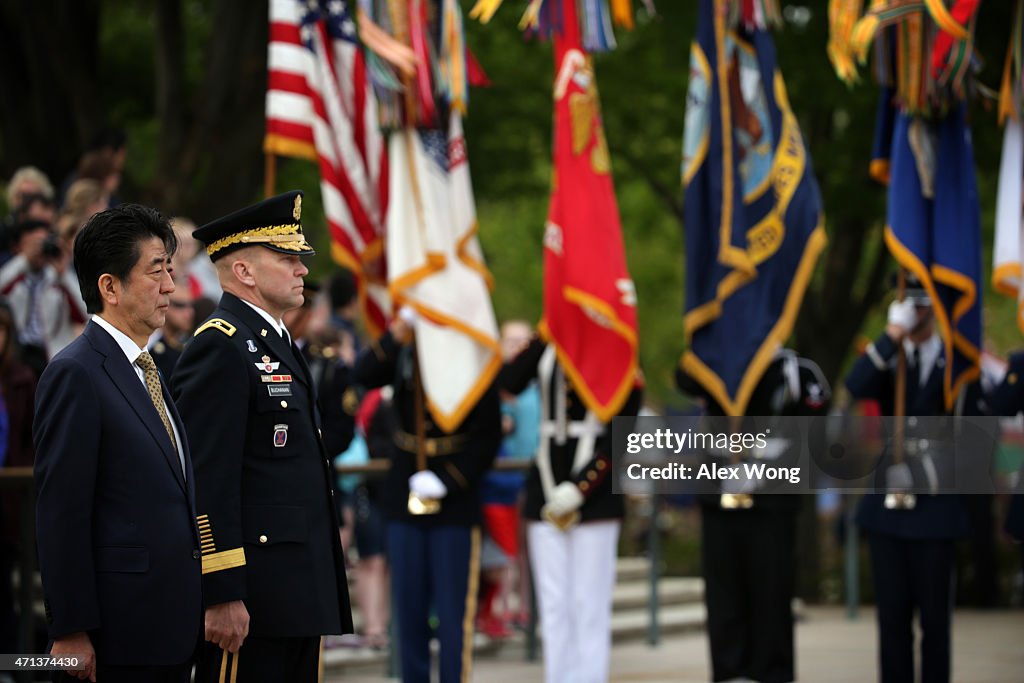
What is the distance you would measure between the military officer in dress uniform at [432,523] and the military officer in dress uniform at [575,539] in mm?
421

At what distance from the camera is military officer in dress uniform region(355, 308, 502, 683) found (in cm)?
866

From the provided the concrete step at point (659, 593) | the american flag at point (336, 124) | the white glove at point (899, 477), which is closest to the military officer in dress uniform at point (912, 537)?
the white glove at point (899, 477)

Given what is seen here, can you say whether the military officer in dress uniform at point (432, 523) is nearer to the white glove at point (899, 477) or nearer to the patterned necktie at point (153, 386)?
the white glove at point (899, 477)

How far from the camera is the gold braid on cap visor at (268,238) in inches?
224

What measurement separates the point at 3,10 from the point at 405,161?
7.04 m

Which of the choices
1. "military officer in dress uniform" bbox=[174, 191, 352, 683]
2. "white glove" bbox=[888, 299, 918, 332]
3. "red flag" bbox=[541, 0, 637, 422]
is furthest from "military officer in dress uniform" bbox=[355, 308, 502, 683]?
"military officer in dress uniform" bbox=[174, 191, 352, 683]

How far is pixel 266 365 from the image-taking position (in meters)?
5.65

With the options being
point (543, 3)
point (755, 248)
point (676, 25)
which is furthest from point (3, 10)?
point (755, 248)

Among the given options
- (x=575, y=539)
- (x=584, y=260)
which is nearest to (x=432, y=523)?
(x=575, y=539)

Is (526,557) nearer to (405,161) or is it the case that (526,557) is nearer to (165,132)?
(405,161)

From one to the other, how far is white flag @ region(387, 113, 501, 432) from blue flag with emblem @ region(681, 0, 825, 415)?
50.7 inches

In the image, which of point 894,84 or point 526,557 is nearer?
point 894,84

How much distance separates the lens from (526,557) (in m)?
12.8
